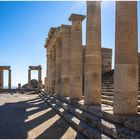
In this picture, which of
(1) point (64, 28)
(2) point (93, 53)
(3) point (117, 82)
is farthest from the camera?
(1) point (64, 28)

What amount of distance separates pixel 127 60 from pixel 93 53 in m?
5.81

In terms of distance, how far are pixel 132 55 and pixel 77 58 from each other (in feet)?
35.7

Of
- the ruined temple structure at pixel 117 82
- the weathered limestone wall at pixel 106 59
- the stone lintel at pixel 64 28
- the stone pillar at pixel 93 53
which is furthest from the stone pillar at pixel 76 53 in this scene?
the weathered limestone wall at pixel 106 59

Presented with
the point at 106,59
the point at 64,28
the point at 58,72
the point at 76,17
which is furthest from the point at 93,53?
the point at 106,59

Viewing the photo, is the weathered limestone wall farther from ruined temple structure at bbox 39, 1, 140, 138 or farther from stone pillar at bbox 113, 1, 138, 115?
stone pillar at bbox 113, 1, 138, 115

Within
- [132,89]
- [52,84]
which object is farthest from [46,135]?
[52,84]

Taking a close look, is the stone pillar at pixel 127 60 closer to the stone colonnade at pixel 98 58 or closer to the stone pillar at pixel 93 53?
the stone colonnade at pixel 98 58

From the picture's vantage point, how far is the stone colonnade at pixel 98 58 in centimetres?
1141

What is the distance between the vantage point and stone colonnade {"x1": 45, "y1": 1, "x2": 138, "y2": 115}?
1141 centimetres

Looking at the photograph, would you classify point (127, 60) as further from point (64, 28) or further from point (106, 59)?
point (106, 59)

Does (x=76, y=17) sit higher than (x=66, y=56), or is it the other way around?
(x=76, y=17)

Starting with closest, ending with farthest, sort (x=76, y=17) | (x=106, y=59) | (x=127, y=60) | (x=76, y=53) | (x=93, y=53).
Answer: (x=127, y=60), (x=93, y=53), (x=76, y=17), (x=76, y=53), (x=106, y=59)

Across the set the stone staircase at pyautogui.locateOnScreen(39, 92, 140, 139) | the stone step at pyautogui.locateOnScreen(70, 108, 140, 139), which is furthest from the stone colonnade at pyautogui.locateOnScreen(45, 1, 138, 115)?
the stone step at pyautogui.locateOnScreen(70, 108, 140, 139)

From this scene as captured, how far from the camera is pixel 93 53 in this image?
17.1m
